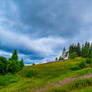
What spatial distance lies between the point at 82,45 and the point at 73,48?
10.1m

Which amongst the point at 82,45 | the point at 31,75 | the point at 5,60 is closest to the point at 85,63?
the point at 31,75

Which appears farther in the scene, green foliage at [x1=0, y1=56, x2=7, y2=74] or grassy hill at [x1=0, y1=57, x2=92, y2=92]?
green foliage at [x1=0, y1=56, x2=7, y2=74]

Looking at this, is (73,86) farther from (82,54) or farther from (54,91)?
(82,54)

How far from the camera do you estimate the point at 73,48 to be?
94312 millimetres

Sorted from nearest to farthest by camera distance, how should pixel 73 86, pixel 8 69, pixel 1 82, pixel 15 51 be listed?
pixel 73 86 < pixel 1 82 < pixel 8 69 < pixel 15 51

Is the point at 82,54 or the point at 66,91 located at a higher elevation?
the point at 82,54

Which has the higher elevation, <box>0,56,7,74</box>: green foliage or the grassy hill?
<box>0,56,7,74</box>: green foliage

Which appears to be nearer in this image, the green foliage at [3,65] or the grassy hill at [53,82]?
the grassy hill at [53,82]

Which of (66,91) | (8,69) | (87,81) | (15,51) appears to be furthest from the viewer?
(15,51)

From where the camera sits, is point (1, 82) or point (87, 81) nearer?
point (87, 81)

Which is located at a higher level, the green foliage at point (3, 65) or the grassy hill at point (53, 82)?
the green foliage at point (3, 65)

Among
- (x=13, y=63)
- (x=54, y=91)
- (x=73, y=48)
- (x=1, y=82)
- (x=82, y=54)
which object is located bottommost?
(x=1, y=82)

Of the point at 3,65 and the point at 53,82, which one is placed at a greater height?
the point at 3,65

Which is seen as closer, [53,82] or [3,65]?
[53,82]
